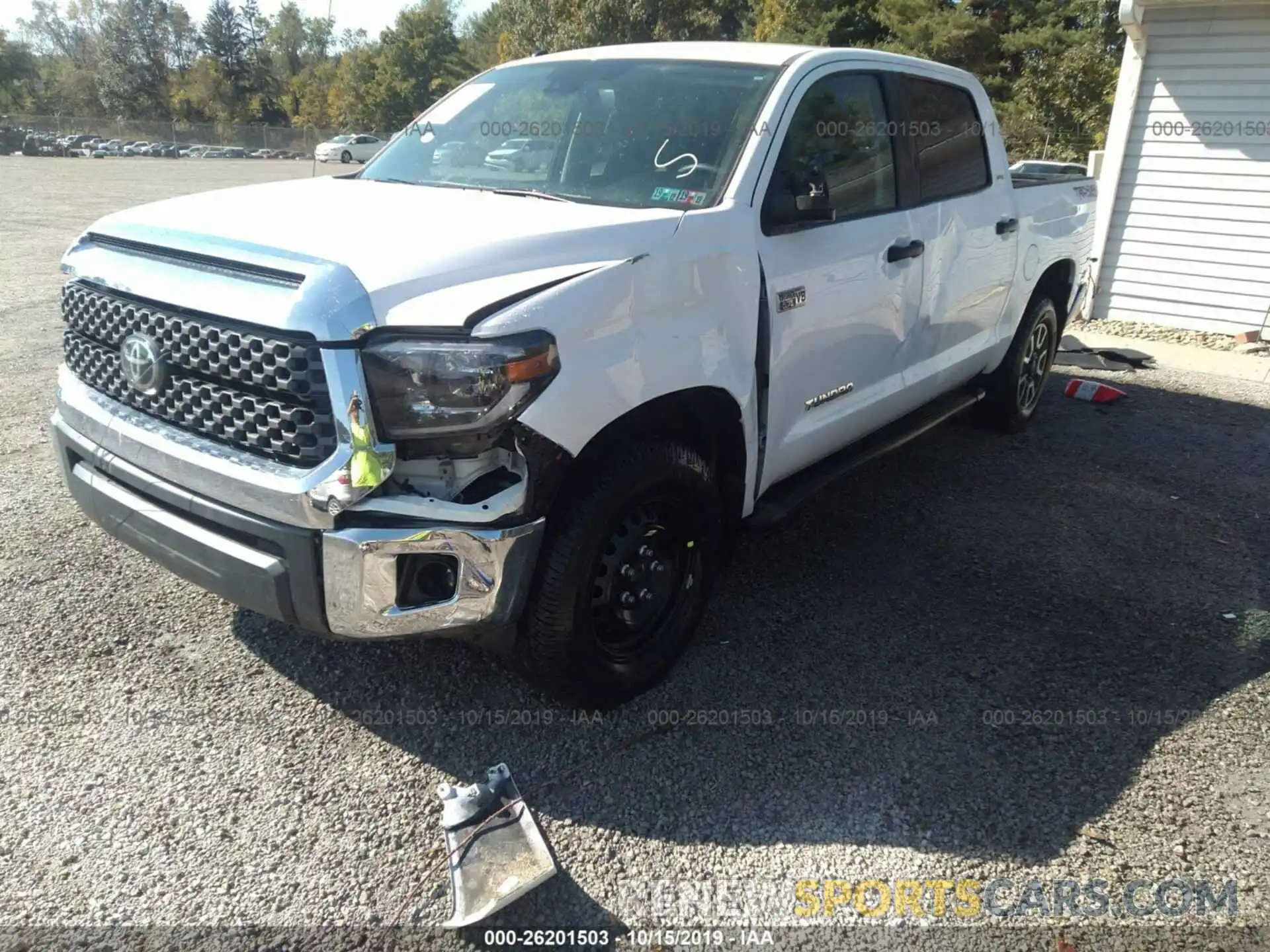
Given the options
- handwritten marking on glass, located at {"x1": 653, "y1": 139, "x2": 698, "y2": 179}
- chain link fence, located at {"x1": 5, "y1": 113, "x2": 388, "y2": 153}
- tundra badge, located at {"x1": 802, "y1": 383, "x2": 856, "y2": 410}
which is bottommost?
tundra badge, located at {"x1": 802, "y1": 383, "x2": 856, "y2": 410}

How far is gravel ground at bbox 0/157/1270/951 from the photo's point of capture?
2.42 metres

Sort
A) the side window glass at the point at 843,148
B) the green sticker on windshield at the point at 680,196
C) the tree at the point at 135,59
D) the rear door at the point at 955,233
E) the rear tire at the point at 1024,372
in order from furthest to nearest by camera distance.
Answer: the tree at the point at 135,59 → the rear tire at the point at 1024,372 → the rear door at the point at 955,233 → the side window glass at the point at 843,148 → the green sticker on windshield at the point at 680,196

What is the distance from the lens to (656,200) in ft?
10.4

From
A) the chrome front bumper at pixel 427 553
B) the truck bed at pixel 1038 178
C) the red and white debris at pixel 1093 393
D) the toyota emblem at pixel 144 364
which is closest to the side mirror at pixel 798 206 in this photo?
the chrome front bumper at pixel 427 553

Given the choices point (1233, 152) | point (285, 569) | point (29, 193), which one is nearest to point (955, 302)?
point (285, 569)

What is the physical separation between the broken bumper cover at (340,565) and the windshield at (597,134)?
1.39m

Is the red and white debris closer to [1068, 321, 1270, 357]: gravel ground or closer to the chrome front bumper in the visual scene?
[1068, 321, 1270, 357]: gravel ground

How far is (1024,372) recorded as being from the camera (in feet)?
19.5

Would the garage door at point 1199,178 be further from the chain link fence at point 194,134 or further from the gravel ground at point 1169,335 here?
the chain link fence at point 194,134

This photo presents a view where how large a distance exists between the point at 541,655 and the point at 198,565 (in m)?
0.98

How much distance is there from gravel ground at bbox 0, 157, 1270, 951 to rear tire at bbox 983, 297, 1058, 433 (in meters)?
1.44

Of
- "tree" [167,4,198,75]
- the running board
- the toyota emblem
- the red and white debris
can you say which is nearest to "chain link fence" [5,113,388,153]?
"tree" [167,4,198,75]

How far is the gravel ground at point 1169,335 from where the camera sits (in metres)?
8.95

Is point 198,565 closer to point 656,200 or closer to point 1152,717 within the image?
point 656,200
